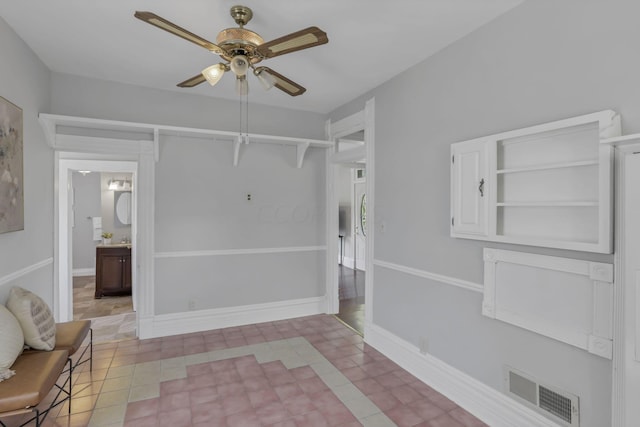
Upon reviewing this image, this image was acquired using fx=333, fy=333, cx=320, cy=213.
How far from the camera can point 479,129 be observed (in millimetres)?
2393

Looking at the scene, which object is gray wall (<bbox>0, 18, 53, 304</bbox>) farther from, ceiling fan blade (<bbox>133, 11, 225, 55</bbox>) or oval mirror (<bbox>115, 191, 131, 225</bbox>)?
oval mirror (<bbox>115, 191, 131, 225</bbox>)

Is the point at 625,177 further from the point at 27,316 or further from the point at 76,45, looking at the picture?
the point at 76,45

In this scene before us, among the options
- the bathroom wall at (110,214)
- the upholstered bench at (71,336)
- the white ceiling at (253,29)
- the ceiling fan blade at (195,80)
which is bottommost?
the upholstered bench at (71,336)

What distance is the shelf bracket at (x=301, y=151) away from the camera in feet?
13.6

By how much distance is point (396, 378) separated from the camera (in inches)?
113

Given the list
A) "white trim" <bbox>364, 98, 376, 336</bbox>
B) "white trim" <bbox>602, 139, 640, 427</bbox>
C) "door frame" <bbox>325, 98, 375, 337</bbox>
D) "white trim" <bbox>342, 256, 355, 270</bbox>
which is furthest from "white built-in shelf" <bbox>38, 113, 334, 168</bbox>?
"white trim" <bbox>342, 256, 355, 270</bbox>

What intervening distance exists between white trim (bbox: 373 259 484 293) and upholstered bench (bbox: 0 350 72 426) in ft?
8.66

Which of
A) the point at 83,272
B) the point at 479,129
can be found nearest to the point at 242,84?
the point at 479,129

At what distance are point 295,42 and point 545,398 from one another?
2526 millimetres

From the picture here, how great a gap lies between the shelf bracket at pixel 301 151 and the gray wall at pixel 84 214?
492 cm

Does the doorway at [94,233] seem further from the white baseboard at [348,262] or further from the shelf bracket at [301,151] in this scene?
the white baseboard at [348,262]

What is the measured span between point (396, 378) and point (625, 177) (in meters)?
2.22

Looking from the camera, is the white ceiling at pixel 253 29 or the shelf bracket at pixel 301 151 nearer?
the white ceiling at pixel 253 29

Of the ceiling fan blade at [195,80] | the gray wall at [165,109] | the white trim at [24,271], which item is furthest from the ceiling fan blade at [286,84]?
the white trim at [24,271]
